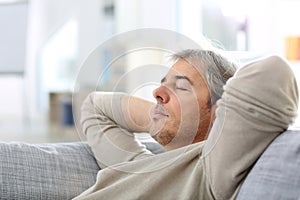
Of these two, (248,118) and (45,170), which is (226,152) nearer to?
(248,118)

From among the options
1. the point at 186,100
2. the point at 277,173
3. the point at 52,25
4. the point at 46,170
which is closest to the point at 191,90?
the point at 186,100

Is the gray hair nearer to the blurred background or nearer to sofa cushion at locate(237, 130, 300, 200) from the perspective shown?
sofa cushion at locate(237, 130, 300, 200)

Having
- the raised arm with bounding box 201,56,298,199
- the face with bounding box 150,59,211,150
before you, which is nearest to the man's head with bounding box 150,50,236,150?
the face with bounding box 150,59,211,150

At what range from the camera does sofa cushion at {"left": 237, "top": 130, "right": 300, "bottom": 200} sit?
1.06m

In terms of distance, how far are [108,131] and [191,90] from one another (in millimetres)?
278

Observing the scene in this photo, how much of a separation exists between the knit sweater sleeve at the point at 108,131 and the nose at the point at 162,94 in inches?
5.6

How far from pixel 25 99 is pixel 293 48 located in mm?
2384

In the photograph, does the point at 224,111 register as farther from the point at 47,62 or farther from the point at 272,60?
the point at 47,62

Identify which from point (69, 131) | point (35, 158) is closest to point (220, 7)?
point (69, 131)

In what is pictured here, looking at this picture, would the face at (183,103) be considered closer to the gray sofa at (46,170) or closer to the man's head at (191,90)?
the man's head at (191,90)

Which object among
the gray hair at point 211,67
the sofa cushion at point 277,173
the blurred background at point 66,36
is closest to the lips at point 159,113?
the gray hair at point 211,67

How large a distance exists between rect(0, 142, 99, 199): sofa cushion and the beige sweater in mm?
165

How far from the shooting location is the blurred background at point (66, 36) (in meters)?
4.04

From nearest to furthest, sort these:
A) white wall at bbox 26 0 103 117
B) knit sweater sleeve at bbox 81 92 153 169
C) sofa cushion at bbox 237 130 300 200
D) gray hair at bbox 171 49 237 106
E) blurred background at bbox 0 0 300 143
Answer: sofa cushion at bbox 237 130 300 200, gray hair at bbox 171 49 237 106, knit sweater sleeve at bbox 81 92 153 169, blurred background at bbox 0 0 300 143, white wall at bbox 26 0 103 117
